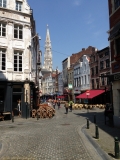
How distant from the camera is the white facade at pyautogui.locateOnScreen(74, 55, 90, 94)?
4392cm

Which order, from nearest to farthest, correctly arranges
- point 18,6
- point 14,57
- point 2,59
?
point 2,59 → point 14,57 → point 18,6

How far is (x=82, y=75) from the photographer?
46.4m

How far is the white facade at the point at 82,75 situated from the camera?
43.9m

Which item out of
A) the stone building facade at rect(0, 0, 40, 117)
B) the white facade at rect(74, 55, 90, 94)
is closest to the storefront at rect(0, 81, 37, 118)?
the stone building facade at rect(0, 0, 40, 117)

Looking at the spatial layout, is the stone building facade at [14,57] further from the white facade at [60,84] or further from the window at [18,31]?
the white facade at [60,84]

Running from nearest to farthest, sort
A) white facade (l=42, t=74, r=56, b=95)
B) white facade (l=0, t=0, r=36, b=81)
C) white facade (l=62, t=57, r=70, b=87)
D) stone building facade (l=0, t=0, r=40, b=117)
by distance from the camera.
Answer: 1. stone building facade (l=0, t=0, r=40, b=117)
2. white facade (l=0, t=0, r=36, b=81)
3. white facade (l=62, t=57, r=70, b=87)
4. white facade (l=42, t=74, r=56, b=95)

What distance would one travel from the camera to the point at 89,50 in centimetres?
5028

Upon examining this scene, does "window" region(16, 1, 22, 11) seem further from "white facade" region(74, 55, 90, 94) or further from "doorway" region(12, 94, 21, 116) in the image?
"white facade" region(74, 55, 90, 94)

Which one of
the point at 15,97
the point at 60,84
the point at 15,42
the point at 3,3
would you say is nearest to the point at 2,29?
the point at 15,42

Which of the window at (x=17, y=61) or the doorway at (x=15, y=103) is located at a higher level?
the window at (x=17, y=61)

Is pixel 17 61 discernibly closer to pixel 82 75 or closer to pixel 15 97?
pixel 15 97

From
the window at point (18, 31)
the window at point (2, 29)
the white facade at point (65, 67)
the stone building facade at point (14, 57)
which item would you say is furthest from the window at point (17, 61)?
the white facade at point (65, 67)

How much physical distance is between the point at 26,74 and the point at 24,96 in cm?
250

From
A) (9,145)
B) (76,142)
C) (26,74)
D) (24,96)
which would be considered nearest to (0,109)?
(24,96)
